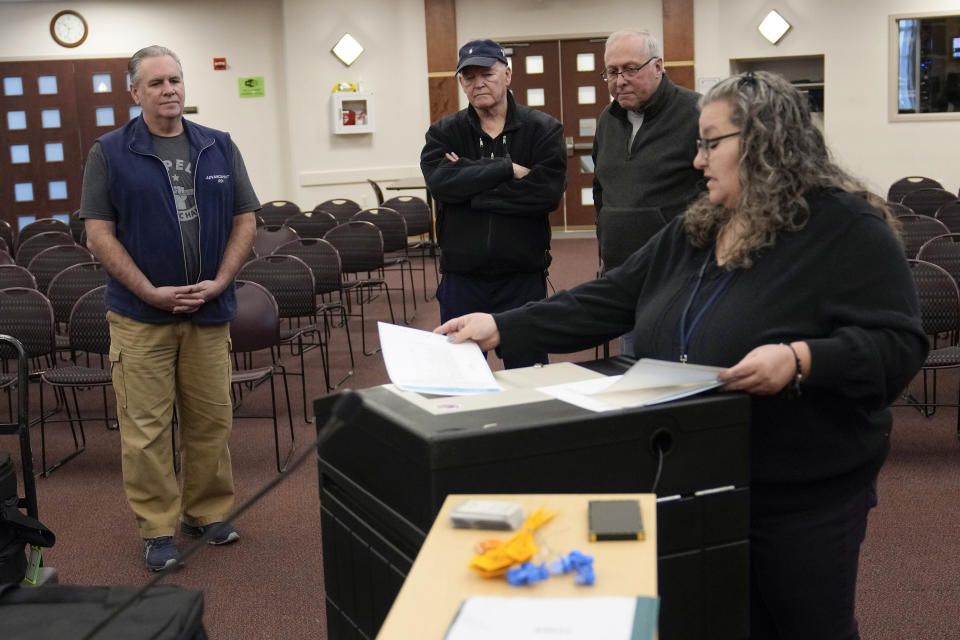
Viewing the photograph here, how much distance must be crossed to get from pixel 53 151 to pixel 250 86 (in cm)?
281

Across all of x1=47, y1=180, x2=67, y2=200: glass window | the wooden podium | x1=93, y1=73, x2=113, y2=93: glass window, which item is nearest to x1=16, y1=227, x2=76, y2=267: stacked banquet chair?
x1=93, y1=73, x2=113, y2=93: glass window

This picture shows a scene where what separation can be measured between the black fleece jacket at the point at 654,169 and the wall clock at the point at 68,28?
12165 millimetres

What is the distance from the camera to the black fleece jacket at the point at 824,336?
6.02 ft

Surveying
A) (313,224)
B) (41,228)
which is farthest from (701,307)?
(41,228)

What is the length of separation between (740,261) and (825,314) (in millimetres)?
177

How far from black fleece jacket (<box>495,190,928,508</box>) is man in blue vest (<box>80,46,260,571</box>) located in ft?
6.83

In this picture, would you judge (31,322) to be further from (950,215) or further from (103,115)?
(103,115)

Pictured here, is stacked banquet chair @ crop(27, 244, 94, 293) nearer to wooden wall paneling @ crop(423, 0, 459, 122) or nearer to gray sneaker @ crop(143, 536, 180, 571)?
gray sneaker @ crop(143, 536, 180, 571)

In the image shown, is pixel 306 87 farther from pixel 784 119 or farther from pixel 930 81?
pixel 784 119

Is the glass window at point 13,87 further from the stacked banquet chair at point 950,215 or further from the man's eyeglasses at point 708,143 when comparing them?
the man's eyeglasses at point 708,143

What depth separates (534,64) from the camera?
47.9 ft

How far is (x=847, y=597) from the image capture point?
195 centimetres

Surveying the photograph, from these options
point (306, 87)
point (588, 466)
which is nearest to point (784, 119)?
point (588, 466)

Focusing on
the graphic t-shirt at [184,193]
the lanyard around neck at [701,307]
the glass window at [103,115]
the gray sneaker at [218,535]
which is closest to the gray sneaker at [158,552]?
the gray sneaker at [218,535]
